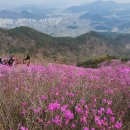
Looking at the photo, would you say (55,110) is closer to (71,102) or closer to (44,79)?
(71,102)

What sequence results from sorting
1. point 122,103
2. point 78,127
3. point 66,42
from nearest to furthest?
point 78,127, point 122,103, point 66,42

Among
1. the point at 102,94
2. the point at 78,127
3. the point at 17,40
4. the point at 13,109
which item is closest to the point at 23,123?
the point at 13,109

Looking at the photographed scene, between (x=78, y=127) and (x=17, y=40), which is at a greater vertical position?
(x=78, y=127)

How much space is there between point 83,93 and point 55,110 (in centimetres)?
97

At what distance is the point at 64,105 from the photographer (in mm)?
3734

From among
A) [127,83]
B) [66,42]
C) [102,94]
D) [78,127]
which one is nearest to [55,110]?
[78,127]

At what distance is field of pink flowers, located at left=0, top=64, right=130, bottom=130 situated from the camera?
11.6 feet

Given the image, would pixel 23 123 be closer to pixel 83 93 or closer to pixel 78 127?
pixel 78 127

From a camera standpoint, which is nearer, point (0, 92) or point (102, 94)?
point (0, 92)

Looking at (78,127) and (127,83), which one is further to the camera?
(127,83)

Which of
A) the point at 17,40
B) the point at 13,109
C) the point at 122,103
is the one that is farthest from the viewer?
the point at 17,40

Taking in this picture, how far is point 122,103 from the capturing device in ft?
16.4

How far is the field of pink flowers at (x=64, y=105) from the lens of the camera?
139 inches

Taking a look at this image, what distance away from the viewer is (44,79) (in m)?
5.94
